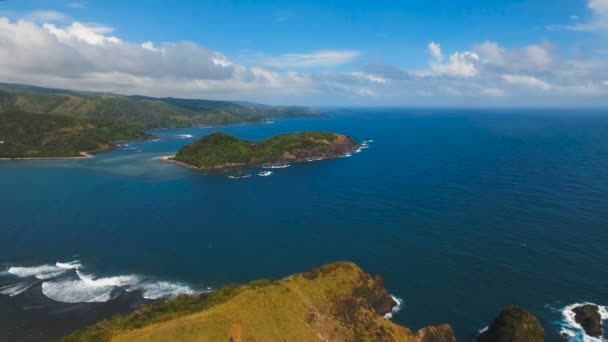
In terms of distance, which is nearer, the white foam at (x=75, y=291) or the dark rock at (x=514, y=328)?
the dark rock at (x=514, y=328)

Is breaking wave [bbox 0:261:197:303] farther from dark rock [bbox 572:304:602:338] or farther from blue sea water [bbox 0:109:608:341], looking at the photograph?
dark rock [bbox 572:304:602:338]

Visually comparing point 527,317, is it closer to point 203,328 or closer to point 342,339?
point 342,339

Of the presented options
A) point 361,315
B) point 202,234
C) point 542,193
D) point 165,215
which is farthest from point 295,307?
point 542,193

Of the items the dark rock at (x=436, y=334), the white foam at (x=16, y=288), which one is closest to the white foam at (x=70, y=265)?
the white foam at (x=16, y=288)

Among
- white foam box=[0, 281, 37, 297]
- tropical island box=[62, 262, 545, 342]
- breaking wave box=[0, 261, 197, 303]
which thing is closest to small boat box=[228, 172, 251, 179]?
breaking wave box=[0, 261, 197, 303]

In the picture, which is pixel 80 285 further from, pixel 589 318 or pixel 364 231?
pixel 589 318

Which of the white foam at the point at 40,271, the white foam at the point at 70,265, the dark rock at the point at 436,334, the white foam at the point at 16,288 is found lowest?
the white foam at the point at 16,288

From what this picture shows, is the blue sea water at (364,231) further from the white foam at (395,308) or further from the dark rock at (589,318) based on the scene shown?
the dark rock at (589,318)
